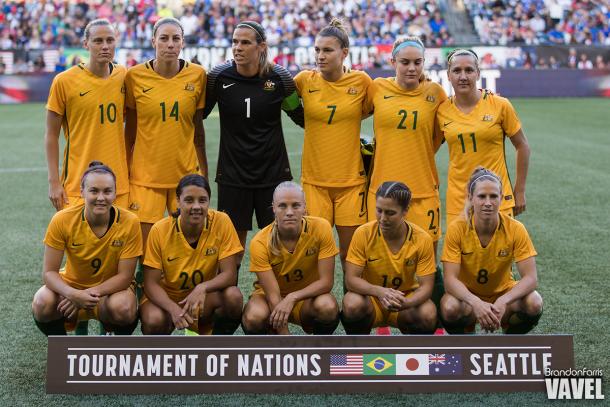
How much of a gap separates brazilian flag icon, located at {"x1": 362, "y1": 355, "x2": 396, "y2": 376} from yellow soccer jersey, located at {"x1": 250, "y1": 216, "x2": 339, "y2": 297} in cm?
77

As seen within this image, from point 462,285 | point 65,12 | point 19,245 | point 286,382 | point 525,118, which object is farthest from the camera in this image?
point 65,12

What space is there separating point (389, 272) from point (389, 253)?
0.13 meters

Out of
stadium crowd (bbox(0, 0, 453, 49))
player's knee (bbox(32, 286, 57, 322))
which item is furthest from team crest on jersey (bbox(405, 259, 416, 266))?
stadium crowd (bbox(0, 0, 453, 49))

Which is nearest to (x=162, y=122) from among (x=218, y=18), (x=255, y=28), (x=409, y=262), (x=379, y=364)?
(x=255, y=28)

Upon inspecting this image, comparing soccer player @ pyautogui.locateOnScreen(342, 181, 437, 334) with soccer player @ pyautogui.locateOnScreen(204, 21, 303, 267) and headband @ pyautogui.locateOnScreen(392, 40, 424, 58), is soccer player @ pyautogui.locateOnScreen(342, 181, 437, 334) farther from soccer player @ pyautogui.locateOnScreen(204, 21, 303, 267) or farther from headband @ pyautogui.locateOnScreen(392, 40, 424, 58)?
headband @ pyautogui.locateOnScreen(392, 40, 424, 58)

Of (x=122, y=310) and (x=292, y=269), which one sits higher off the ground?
(x=292, y=269)

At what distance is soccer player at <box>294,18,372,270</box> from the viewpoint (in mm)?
5516

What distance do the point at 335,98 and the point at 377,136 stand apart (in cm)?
35

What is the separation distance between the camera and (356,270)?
16.2 ft

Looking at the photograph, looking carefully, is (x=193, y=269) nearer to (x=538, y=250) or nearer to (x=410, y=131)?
(x=410, y=131)

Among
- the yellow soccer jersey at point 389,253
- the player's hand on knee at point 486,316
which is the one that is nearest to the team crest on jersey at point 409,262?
the yellow soccer jersey at point 389,253

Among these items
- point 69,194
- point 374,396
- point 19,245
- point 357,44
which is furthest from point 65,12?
point 374,396

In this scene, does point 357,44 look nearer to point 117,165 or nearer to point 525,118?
point 525,118

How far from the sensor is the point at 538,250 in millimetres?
7961
